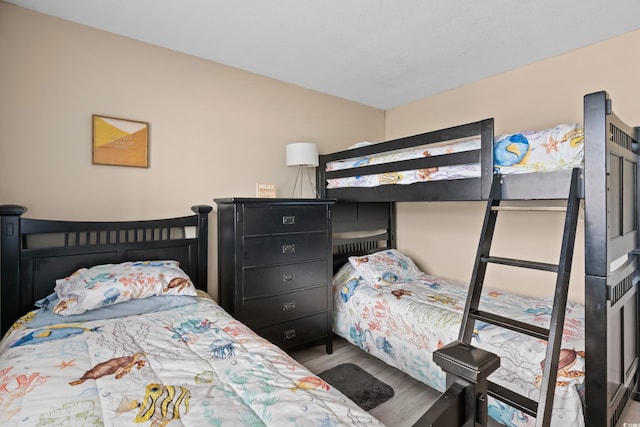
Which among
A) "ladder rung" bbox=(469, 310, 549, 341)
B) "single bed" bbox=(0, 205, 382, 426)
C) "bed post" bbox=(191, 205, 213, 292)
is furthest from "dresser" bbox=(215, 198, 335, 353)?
"ladder rung" bbox=(469, 310, 549, 341)

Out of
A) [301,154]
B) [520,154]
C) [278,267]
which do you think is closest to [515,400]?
[520,154]

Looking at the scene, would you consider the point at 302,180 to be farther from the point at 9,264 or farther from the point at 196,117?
the point at 9,264

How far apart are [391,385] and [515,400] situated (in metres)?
0.97

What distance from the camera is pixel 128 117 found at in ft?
7.25

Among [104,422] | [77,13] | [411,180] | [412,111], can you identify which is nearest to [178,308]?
[104,422]

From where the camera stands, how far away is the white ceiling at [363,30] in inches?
73.1

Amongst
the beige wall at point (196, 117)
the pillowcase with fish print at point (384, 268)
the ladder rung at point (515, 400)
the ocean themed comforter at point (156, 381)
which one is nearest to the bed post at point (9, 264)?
the beige wall at point (196, 117)

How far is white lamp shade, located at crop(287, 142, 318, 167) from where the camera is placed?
9.30 feet

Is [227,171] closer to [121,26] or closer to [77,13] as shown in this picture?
[121,26]

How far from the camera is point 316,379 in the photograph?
1.18 meters

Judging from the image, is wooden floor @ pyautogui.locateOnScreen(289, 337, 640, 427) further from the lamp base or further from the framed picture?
the framed picture

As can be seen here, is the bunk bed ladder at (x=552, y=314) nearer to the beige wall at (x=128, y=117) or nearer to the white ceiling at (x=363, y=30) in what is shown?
the white ceiling at (x=363, y=30)

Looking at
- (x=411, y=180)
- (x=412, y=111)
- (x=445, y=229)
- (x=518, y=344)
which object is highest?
(x=412, y=111)

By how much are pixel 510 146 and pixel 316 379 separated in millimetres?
1594
